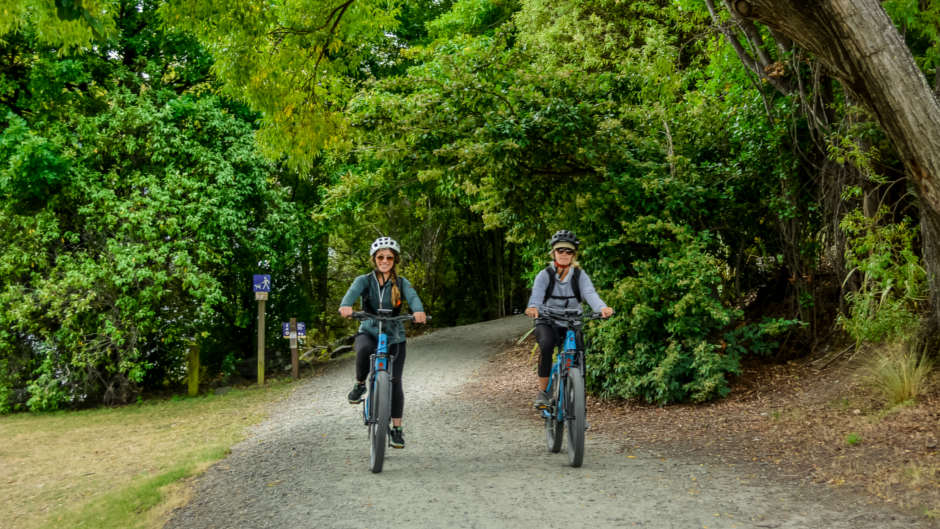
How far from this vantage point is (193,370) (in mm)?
16672

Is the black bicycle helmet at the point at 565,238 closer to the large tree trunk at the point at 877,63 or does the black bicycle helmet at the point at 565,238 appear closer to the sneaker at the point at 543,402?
the sneaker at the point at 543,402

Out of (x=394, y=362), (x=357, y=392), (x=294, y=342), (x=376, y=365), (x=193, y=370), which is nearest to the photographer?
(x=376, y=365)

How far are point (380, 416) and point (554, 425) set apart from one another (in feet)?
5.54

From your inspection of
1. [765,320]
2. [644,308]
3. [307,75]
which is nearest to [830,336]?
[765,320]

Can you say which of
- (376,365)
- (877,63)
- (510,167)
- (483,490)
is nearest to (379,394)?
(376,365)

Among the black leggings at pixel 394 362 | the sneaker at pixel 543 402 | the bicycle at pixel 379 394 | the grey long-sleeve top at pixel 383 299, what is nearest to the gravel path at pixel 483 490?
the bicycle at pixel 379 394

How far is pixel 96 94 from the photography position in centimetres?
1598

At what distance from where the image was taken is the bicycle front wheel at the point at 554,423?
6509mm

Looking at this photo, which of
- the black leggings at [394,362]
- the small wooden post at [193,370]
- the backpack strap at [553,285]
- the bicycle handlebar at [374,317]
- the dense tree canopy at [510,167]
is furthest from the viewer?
the small wooden post at [193,370]

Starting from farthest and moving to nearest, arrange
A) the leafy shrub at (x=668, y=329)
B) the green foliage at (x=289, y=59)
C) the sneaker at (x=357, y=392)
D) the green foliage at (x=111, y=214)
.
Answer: the green foliage at (x=111, y=214)
the green foliage at (x=289, y=59)
the leafy shrub at (x=668, y=329)
the sneaker at (x=357, y=392)

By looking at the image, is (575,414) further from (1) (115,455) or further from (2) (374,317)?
(1) (115,455)

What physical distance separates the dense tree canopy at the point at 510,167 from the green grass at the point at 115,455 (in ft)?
5.19

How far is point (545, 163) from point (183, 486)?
5.96 metres

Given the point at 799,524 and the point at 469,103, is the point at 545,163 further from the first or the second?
the point at 799,524
